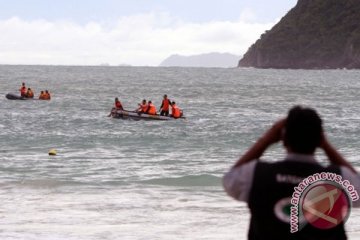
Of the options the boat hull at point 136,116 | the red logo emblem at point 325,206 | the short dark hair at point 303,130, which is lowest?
the boat hull at point 136,116

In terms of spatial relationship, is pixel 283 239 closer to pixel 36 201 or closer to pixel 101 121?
pixel 36 201

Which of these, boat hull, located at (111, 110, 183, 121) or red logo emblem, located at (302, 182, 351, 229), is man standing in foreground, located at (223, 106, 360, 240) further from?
boat hull, located at (111, 110, 183, 121)

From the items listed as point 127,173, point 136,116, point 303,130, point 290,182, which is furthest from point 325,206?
point 136,116

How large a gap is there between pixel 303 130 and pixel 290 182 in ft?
0.78

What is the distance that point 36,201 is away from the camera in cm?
1447

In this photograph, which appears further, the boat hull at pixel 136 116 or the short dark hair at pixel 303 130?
the boat hull at pixel 136 116

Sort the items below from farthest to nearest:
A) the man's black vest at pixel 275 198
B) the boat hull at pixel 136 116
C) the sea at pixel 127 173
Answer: the boat hull at pixel 136 116, the sea at pixel 127 173, the man's black vest at pixel 275 198

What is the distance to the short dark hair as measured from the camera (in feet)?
11.7

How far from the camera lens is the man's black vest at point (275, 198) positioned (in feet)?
11.5

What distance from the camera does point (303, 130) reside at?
141 inches

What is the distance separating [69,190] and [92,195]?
0.94 metres

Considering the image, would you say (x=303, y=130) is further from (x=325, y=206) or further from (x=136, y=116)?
(x=136, y=116)

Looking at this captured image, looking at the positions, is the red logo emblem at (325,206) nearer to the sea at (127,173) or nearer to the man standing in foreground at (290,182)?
the man standing in foreground at (290,182)

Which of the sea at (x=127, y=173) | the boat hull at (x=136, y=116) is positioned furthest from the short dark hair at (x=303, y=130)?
the boat hull at (x=136, y=116)
